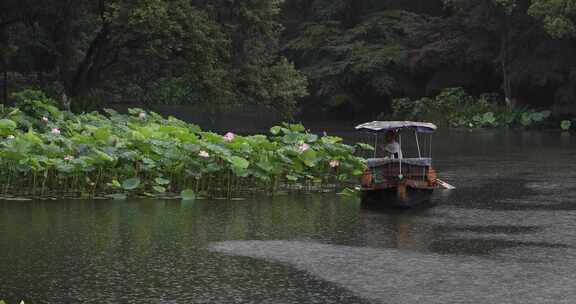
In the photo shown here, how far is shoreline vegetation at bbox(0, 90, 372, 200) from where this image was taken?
2112cm

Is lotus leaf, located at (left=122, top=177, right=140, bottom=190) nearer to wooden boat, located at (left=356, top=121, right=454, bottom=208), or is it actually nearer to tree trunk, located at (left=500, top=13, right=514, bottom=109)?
wooden boat, located at (left=356, top=121, right=454, bottom=208)

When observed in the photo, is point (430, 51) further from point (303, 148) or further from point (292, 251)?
point (292, 251)

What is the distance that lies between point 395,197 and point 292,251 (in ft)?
18.6

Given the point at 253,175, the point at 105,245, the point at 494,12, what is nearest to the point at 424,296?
the point at 105,245

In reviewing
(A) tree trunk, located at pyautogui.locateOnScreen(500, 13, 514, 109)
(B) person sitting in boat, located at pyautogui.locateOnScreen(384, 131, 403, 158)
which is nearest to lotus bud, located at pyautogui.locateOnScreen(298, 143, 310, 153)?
(B) person sitting in boat, located at pyautogui.locateOnScreen(384, 131, 403, 158)

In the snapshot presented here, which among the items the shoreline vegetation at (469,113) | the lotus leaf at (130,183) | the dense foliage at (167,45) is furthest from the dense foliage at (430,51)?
the lotus leaf at (130,183)

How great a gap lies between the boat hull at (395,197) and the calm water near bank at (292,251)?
1.36 feet

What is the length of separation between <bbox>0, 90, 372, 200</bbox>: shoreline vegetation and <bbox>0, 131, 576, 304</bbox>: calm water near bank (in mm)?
882

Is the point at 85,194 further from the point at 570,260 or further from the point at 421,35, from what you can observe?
the point at 421,35

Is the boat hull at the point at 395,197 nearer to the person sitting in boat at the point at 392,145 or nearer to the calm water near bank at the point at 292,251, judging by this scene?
the calm water near bank at the point at 292,251

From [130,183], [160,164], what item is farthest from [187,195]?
[130,183]

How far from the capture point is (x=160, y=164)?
72.5 ft

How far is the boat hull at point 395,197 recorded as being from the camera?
2062cm

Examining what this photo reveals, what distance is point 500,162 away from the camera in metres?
32.8
